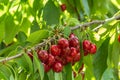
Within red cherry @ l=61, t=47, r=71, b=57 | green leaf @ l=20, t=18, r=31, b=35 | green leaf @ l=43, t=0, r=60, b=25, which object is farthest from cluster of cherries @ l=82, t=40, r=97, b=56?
green leaf @ l=20, t=18, r=31, b=35

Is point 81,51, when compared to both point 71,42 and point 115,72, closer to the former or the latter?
point 71,42

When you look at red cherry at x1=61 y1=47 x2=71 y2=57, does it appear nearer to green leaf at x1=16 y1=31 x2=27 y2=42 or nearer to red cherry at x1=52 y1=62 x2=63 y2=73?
red cherry at x1=52 y1=62 x2=63 y2=73

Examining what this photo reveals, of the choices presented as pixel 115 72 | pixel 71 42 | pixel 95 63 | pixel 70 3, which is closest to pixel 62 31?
pixel 71 42

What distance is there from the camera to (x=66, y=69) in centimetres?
161

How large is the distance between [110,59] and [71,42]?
0.28 metres

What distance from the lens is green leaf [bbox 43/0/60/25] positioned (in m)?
2.18

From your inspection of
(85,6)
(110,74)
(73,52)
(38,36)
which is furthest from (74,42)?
(110,74)

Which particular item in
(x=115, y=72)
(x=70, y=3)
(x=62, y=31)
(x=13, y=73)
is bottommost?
(x=115, y=72)

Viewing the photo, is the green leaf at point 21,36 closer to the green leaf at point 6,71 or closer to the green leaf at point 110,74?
the green leaf at point 110,74

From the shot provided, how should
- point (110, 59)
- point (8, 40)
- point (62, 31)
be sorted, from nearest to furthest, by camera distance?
point (62, 31) → point (110, 59) → point (8, 40)

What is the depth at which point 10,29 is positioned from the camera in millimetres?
2227

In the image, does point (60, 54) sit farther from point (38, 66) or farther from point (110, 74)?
point (110, 74)

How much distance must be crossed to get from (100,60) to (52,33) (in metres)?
0.31

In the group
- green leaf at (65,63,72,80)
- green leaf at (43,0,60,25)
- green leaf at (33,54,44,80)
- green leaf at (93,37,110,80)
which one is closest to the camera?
green leaf at (33,54,44,80)
